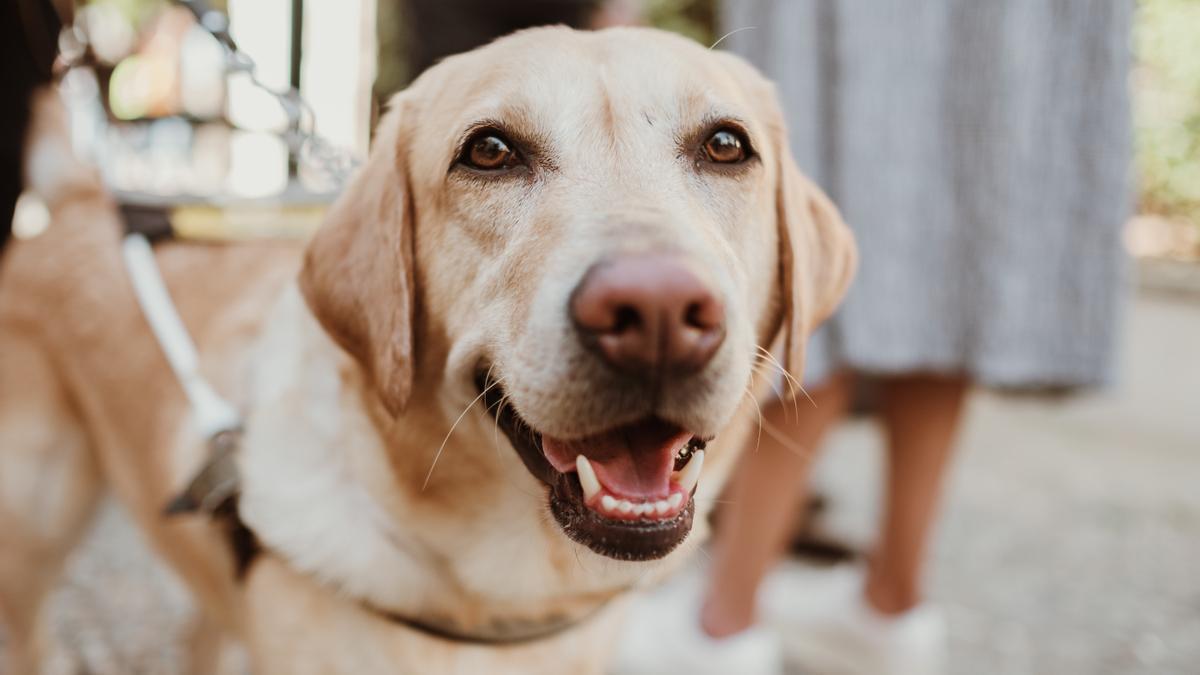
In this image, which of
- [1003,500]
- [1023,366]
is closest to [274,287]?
[1023,366]

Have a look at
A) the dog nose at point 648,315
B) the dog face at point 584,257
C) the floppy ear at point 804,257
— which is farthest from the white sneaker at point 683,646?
the dog nose at point 648,315

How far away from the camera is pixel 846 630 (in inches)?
120

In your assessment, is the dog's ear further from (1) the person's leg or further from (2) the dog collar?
(1) the person's leg

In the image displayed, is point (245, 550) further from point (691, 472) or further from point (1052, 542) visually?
point (1052, 542)

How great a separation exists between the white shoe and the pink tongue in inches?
66.2

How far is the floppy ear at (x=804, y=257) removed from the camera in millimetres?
1971

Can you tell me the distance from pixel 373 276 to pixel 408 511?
0.44m

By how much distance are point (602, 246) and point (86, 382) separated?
5.67ft

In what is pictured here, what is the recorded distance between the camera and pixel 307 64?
8766 millimetres

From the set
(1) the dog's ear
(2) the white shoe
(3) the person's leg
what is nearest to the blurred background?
(2) the white shoe

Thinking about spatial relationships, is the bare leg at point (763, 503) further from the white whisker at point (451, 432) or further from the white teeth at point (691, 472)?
the white whisker at point (451, 432)

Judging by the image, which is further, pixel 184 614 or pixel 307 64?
pixel 307 64

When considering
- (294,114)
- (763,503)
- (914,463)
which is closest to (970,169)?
(914,463)

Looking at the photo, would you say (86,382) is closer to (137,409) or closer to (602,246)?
(137,409)
